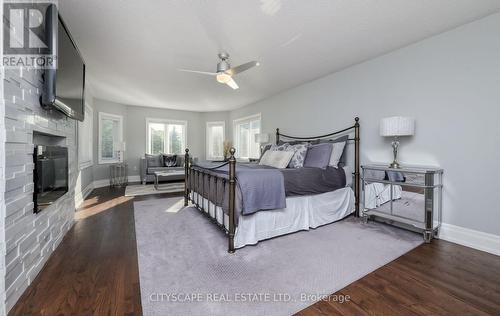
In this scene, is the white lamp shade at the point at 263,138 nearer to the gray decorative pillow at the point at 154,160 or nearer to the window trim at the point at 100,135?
the gray decorative pillow at the point at 154,160

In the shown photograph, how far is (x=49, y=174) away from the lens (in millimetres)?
1977

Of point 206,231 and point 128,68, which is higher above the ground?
point 128,68

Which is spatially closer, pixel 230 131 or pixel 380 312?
pixel 380 312

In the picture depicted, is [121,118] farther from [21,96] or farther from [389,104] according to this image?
[389,104]

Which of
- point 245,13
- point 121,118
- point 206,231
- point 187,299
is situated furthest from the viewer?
point 121,118

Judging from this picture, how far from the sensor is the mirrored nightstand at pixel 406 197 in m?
2.49

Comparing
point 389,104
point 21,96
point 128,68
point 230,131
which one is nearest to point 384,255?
point 389,104

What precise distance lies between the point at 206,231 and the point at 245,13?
260 cm

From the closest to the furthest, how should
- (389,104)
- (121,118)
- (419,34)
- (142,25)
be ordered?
1. (142,25)
2. (419,34)
3. (389,104)
4. (121,118)

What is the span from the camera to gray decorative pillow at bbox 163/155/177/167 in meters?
6.66

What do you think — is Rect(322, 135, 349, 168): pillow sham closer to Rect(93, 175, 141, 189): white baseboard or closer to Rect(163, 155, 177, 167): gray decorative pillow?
Rect(163, 155, 177, 167): gray decorative pillow

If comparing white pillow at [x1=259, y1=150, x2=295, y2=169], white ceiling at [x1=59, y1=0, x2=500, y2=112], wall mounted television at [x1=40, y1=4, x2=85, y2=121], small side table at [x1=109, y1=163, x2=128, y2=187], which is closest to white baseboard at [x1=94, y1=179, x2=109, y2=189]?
small side table at [x1=109, y1=163, x2=128, y2=187]

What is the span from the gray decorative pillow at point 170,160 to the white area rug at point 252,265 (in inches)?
149

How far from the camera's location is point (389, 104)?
3.11 meters
